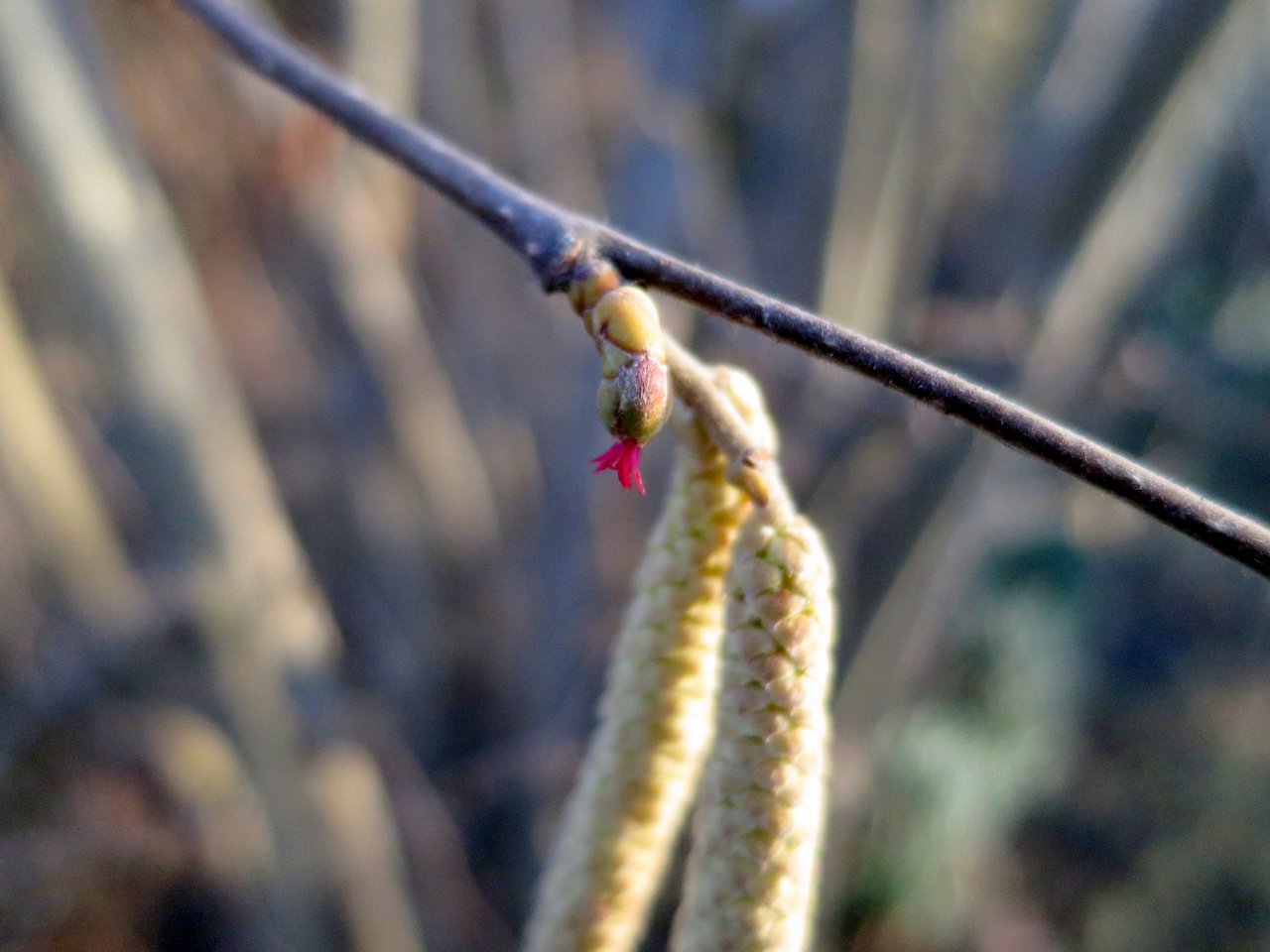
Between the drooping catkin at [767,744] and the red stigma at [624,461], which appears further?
the drooping catkin at [767,744]

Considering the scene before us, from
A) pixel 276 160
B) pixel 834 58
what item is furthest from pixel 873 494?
pixel 276 160

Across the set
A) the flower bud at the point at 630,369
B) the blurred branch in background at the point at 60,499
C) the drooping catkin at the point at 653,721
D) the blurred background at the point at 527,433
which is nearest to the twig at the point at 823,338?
the flower bud at the point at 630,369

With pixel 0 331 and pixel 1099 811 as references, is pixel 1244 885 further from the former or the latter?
pixel 0 331

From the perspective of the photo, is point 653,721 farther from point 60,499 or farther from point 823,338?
point 60,499

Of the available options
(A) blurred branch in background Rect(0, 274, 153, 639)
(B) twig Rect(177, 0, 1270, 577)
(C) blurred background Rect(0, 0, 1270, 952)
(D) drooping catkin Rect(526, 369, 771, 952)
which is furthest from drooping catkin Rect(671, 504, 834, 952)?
(A) blurred branch in background Rect(0, 274, 153, 639)

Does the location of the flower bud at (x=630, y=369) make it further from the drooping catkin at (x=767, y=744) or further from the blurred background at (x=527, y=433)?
the blurred background at (x=527, y=433)
